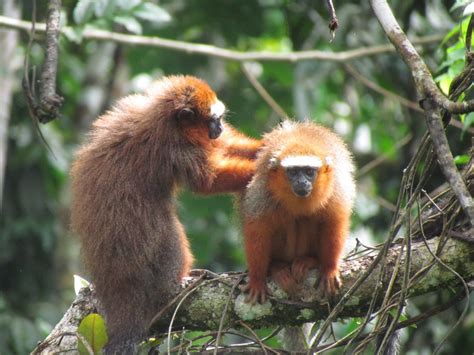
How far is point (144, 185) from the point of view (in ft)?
16.4

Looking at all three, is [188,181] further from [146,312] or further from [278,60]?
[278,60]

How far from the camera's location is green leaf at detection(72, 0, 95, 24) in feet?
19.5

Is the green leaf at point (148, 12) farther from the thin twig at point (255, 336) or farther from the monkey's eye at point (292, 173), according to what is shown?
the thin twig at point (255, 336)

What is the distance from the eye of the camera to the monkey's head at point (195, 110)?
532 cm

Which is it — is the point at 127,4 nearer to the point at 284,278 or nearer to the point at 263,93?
the point at 263,93

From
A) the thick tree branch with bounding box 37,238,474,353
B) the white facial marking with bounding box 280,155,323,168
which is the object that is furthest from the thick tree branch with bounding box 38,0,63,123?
the white facial marking with bounding box 280,155,323,168

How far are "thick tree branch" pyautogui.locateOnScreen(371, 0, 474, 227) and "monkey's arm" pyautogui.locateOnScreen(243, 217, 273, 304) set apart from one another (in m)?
1.63

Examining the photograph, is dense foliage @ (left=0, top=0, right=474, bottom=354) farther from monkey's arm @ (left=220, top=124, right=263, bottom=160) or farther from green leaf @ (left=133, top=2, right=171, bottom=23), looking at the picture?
monkey's arm @ (left=220, top=124, right=263, bottom=160)

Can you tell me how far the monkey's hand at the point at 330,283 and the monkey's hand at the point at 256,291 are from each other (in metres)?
0.31

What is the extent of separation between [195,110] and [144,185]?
2.27 ft

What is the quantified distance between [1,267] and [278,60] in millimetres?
4210

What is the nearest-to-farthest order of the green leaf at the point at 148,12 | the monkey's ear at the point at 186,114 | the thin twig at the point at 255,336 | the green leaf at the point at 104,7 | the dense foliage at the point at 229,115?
the thin twig at the point at 255,336 → the monkey's ear at the point at 186,114 → the green leaf at the point at 104,7 → the green leaf at the point at 148,12 → the dense foliage at the point at 229,115

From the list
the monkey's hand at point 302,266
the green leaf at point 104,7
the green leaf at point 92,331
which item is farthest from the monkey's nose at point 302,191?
the green leaf at point 104,7

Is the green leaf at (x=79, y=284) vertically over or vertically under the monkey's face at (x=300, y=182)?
under
